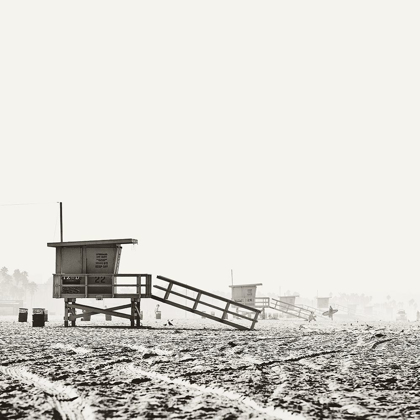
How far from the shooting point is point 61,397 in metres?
5.59

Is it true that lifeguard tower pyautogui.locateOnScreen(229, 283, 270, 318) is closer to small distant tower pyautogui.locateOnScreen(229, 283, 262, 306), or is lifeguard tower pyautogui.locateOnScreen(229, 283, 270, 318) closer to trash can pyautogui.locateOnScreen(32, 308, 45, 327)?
small distant tower pyautogui.locateOnScreen(229, 283, 262, 306)

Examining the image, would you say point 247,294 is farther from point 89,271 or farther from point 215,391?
point 215,391

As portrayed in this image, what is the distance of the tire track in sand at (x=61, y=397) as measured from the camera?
4855 millimetres

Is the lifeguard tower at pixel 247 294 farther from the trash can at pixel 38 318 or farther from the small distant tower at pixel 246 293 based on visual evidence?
the trash can at pixel 38 318

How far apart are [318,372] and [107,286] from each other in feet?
46.0

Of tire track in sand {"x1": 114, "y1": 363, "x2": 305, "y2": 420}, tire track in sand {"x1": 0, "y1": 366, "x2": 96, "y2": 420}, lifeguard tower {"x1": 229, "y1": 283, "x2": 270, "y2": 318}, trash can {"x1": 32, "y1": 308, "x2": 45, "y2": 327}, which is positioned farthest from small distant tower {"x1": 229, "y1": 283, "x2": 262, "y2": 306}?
tire track in sand {"x1": 0, "y1": 366, "x2": 96, "y2": 420}

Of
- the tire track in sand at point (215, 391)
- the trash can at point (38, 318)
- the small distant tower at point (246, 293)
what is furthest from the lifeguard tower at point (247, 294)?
the tire track in sand at point (215, 391)

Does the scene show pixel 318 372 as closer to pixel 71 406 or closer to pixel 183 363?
pixel 183 363

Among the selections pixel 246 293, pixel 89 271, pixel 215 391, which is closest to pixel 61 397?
pixel 215 391

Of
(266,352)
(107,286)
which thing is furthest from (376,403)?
(107,286)

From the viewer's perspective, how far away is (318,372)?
7516 mm

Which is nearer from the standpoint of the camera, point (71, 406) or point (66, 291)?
point (71, 406)

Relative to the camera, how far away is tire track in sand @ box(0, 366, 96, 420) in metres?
4.86

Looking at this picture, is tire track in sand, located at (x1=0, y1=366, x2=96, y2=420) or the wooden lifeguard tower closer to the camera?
tire track in sand, located at (x1=0, y1=366, x2=96, y2=420)
